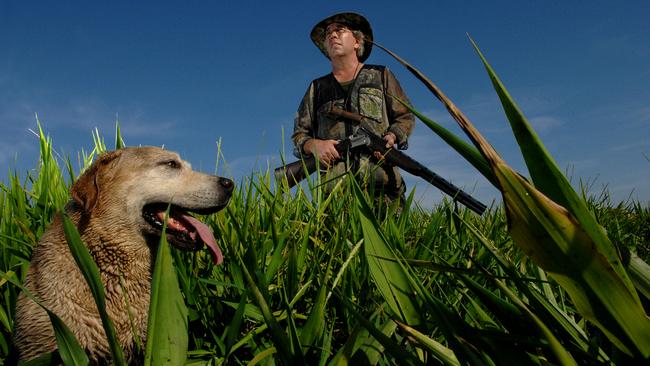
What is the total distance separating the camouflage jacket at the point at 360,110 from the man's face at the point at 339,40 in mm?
303

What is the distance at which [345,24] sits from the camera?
6.76m

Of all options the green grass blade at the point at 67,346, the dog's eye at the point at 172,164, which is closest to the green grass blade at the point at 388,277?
the green grass blade at the point at 67,346

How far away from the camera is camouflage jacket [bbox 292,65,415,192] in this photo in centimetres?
643

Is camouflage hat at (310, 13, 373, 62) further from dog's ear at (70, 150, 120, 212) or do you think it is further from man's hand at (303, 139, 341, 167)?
dog's ear at (70, 150, 120, 212)

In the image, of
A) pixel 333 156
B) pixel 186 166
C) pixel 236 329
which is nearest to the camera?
pixel 236 329

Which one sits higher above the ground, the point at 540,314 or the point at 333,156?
the point at 333,156

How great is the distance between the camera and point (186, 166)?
308cm

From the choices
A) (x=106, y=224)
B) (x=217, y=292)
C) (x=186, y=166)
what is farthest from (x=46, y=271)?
(x=186, y=166)

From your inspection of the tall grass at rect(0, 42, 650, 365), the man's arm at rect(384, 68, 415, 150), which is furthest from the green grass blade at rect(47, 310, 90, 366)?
the man's arm at rect(384, 68, 415, 150)

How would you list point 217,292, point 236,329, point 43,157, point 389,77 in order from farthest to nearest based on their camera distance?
point 389,77 → point 43,157 → point 217,292 → point 236,329

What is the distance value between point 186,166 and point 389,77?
4.08 metres

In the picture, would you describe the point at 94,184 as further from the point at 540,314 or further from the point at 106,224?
the point at 540,314

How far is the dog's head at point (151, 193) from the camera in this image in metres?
2.58

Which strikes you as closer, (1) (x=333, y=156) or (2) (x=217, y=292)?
(2) (x=217, y=292)
